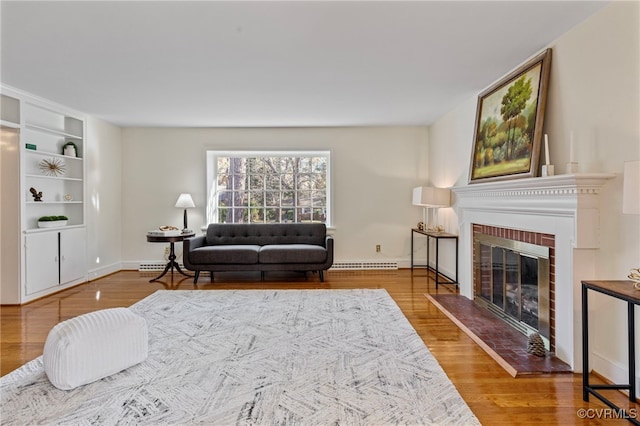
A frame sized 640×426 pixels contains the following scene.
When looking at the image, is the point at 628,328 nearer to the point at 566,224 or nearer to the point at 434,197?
the point at 566,224

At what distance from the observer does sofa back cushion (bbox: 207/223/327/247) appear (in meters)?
5.37

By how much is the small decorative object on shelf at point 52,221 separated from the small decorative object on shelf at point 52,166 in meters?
0.62

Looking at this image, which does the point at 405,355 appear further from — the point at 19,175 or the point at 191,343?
the point at 19,175

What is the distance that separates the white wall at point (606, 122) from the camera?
2004 mm

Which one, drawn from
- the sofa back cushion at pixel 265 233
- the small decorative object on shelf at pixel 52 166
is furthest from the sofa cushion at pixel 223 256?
the small decorative object on shelf at pixel 52 166

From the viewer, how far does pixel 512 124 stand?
122 inches

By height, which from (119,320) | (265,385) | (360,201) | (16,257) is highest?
(360,201)

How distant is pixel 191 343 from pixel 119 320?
627mm

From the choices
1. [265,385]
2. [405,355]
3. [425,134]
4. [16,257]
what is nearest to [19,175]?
[16,257]

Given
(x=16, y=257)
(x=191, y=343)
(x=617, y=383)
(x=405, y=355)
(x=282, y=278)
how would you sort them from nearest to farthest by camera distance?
(x=617, y=383)
(x=405, y=355)
(x=191, y=343)
(x=16, y=257)
(x=282, y=278)

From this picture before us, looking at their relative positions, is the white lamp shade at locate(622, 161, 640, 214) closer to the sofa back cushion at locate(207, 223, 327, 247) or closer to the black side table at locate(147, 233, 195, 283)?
the sofa back cushion at locate(207, 223, 327, 247)

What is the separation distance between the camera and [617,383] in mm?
2057

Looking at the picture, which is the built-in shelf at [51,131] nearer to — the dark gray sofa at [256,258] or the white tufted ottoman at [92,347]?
the dark gray sofa at [256,258]

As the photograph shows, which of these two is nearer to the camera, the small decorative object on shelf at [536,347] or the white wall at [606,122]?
the white wall at [606,122]
